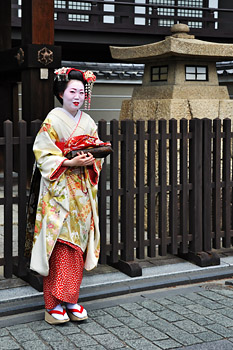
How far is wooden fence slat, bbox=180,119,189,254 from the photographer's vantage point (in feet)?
18.4

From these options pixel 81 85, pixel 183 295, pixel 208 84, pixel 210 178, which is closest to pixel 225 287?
pixel 183 295

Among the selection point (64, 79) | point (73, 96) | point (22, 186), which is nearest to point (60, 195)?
point (22, 186)

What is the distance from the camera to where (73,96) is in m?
4.29

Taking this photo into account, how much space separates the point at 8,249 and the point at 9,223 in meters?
0.23

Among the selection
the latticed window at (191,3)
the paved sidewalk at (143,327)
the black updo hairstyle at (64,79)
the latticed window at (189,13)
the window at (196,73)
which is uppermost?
the latticed window at (191,3)

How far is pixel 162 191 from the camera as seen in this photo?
555 cm

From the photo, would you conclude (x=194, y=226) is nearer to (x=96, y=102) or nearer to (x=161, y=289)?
(x=161, y=289)

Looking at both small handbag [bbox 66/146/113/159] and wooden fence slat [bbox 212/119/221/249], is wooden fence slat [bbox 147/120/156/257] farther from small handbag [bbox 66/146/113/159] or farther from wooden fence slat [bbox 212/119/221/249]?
small handbag [bbox 66/146/113/159]

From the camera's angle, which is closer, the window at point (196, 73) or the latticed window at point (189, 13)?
the window at point (196, 73)

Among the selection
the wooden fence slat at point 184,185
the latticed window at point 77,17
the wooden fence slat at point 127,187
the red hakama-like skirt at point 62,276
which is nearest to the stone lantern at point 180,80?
the wooden fence slat at point 184,185

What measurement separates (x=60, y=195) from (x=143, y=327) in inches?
43.9

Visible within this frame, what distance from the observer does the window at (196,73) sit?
6.89m

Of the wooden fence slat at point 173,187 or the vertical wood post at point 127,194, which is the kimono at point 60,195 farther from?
the wooden fence slat at point 173,187

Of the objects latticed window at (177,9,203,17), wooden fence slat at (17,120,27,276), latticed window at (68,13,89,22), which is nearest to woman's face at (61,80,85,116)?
wooden fence slat at (17,120,27,276)
